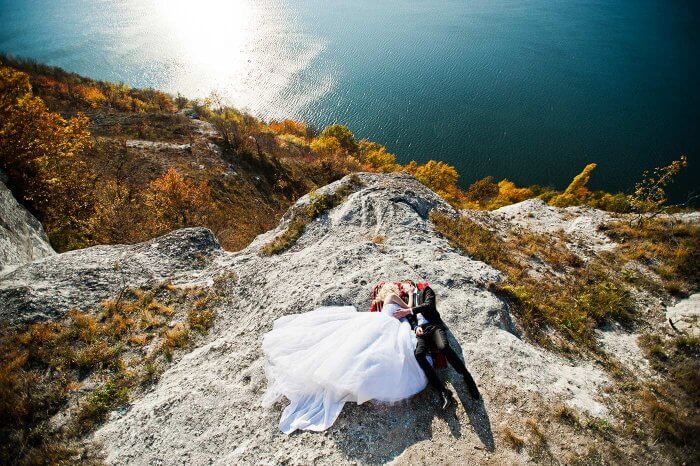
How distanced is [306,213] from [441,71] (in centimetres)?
8289

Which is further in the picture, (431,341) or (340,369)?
(431,341)

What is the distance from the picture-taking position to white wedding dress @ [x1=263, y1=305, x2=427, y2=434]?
296 inches

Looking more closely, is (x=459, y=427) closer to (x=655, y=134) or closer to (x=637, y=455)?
(x=637, y=455)

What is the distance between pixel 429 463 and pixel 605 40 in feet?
460

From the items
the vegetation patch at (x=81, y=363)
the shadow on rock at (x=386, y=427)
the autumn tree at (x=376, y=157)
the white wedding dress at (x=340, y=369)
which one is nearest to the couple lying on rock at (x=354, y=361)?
the white wedding dress at (x=340, y=369)

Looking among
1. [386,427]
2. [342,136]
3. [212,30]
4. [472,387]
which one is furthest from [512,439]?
[212,30]

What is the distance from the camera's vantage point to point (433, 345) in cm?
823

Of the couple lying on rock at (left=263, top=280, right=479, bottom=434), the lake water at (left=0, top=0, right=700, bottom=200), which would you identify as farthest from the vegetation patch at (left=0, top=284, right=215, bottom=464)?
the lake water at (left=0, top=0, right=700, bottom=200)

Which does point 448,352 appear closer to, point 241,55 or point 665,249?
point 665,249

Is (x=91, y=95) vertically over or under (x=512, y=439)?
over

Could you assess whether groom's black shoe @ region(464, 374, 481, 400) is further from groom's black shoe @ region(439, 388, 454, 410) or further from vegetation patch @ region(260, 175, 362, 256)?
vegetation patch @ region(260, 175, 362, 256)

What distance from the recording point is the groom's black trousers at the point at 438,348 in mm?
7859

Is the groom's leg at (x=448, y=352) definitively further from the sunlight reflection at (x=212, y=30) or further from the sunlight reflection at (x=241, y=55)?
the sunlight reflection at (x=212, y=30)

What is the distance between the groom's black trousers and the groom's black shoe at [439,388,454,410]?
0.09 metres
